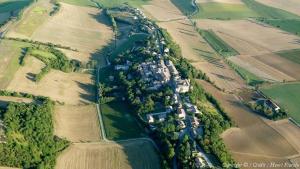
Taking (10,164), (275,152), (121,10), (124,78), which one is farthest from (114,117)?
(121,10)

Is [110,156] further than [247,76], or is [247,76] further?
[247,76]

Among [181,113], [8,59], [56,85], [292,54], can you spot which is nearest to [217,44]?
[292,54]

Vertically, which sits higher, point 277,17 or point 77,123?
point 277,17

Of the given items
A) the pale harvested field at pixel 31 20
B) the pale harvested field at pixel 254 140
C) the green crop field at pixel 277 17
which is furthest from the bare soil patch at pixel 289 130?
the pale harvested field at pixel 31 20

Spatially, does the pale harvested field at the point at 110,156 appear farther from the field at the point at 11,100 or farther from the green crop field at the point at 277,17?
the green crop field at the point at 277,17

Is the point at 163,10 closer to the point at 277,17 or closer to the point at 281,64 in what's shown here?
the point at 277,17

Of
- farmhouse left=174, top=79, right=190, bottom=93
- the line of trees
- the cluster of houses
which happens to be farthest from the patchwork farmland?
farmhouse left=174, top=79, right=190, bottom=93
